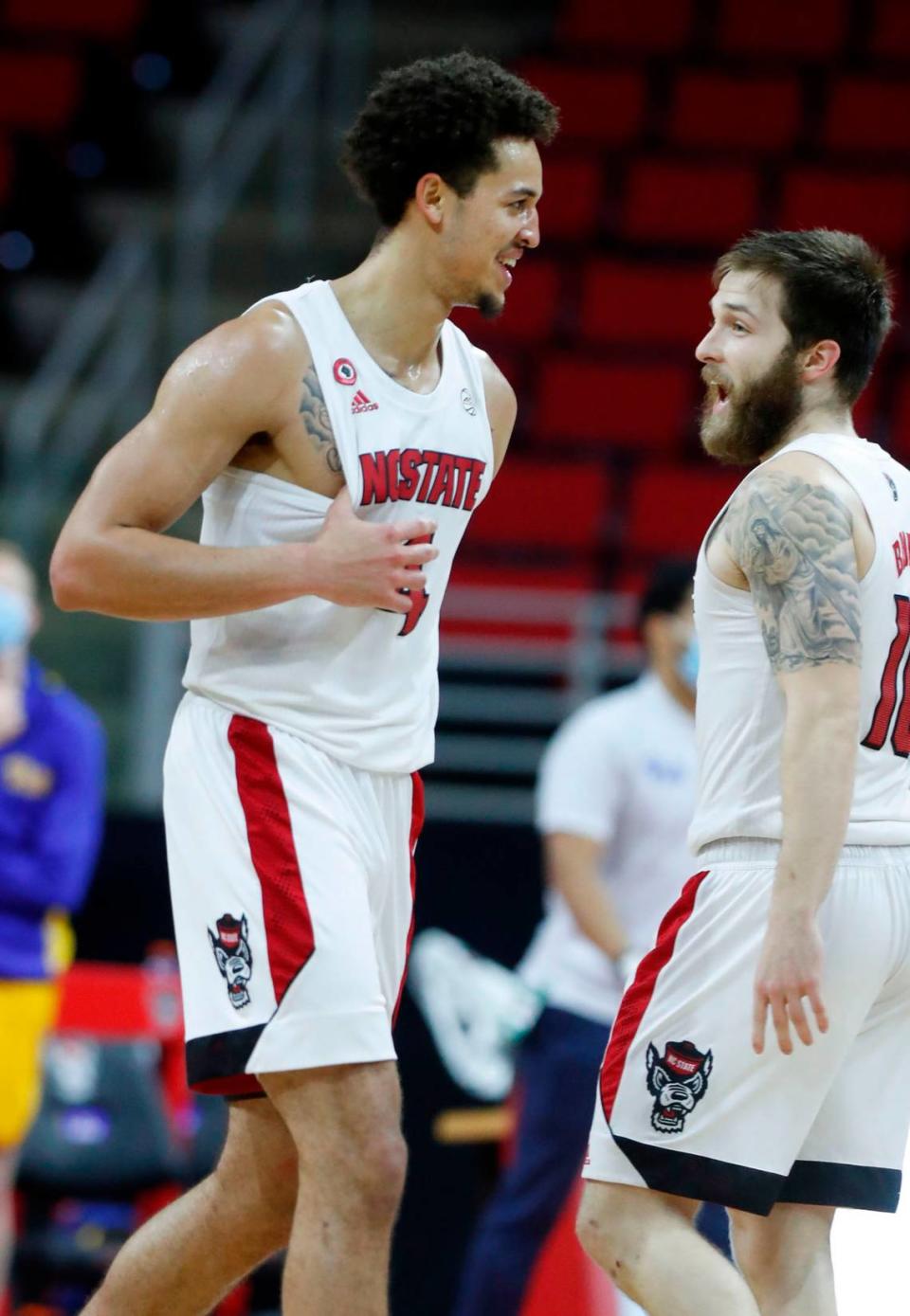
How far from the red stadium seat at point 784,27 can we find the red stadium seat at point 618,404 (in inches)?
125

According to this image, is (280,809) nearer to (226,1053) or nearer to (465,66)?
(226,1053)

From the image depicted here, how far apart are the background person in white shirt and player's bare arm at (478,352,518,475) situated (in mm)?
2152

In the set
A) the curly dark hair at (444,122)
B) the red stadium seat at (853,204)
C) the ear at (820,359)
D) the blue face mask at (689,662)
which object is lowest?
the blue face mask at (689,662)

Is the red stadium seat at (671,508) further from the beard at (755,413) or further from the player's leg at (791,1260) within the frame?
the player's leg at (791,1260)

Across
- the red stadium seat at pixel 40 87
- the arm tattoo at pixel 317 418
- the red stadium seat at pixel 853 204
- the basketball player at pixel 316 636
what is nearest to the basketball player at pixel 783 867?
the basketball player at pixel 316 636

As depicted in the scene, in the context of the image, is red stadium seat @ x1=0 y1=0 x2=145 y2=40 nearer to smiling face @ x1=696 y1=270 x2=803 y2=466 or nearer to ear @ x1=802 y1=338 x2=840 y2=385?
smiling face @ x1=696 y1=270 x2=803 y2=466

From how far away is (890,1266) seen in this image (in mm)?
4738

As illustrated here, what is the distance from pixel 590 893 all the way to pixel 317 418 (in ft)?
9.13

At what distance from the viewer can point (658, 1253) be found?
A: 12.1 ft

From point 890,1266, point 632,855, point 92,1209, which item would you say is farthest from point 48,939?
point 890,1266

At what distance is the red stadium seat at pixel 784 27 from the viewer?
45.5 feet

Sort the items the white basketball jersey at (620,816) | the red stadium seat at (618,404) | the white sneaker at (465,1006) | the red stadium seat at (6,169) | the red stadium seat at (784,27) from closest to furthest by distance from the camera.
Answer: the white basketball jersey at (620,816), the white sneaker at (465,1006), the red stadium seat at (618,404), the red stadium seat at (6,169), the red stadium seat at (784,27)

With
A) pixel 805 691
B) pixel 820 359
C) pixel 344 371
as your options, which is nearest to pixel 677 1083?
pixel 805 691

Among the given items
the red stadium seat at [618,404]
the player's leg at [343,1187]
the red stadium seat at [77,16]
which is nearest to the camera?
the player's leg at [343,1187]
